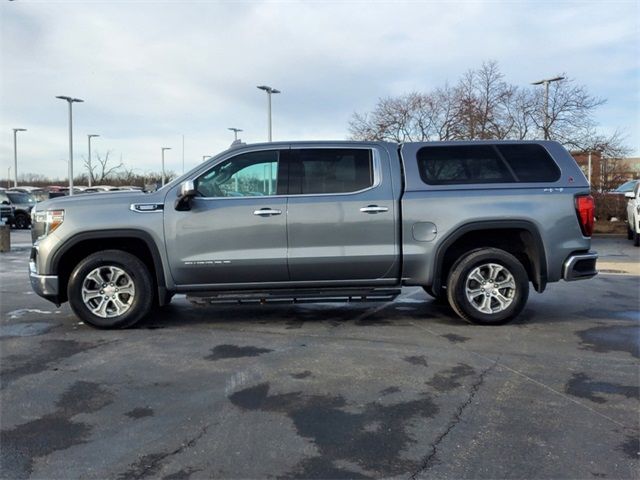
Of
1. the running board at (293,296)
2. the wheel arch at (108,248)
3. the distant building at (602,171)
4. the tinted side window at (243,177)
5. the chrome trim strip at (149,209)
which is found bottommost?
the running board at (293,296)

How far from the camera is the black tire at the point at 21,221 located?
26203mm

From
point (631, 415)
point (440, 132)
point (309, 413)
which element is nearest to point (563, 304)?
point (631, 415)

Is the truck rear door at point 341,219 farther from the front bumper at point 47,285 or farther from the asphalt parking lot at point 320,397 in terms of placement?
the front bumper at point 47,285

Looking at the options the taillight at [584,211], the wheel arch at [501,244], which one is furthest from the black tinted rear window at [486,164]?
the wheel arch at [501,244]

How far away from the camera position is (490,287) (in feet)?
20.5

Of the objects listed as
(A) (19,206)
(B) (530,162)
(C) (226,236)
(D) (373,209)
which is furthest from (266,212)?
(A) (19,206)

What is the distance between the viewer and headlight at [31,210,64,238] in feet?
19.5

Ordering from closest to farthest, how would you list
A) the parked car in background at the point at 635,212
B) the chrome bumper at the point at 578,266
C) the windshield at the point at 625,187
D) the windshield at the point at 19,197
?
the chrome bumper at the point at 578,266
the parked car in background at the point at 635,212
the windshield at the point at 625,187
the windshield at the point at 19,197

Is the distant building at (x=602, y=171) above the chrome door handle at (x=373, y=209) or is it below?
above

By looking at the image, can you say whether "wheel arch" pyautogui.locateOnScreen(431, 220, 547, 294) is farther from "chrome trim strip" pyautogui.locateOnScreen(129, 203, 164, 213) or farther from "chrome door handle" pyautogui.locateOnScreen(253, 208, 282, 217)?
"chrome trim strip" pyautogui.locateOnScreen(129, 203, 164, 213)

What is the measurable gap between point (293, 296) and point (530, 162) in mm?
2978

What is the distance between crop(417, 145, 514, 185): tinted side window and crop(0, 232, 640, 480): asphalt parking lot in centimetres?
163

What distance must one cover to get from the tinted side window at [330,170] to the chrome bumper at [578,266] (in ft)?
7.54

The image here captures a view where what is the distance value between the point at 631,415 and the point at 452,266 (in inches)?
105
